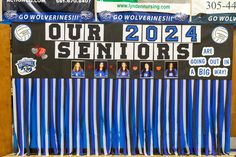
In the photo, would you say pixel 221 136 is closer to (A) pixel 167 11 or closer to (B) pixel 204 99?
(B) pixel 204 99

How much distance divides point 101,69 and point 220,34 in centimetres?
207

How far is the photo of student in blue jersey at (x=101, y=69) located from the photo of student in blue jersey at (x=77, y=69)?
23 cm

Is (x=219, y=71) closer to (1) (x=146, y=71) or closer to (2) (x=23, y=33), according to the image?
(1) (x=146, y=71)

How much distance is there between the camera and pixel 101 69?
650 cm

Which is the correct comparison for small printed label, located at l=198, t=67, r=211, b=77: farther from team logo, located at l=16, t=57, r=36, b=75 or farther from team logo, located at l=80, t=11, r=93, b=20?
team logo, located at l=16, t=57, r=36, b=75

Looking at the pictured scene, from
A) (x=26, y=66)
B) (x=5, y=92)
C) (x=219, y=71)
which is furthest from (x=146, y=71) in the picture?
(x=5, y=92)

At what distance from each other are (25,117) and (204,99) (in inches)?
119

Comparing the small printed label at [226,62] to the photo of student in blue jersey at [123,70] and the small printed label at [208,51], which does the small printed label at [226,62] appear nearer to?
the small printed label at [208,51]

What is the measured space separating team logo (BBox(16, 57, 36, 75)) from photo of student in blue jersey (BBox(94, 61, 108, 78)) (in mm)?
1021

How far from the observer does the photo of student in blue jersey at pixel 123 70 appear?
256 inches

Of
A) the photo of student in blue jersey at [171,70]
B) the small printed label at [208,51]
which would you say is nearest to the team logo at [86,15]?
the photo of student in blue jersey at [171,70]

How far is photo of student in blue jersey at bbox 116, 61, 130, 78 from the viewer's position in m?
6.49

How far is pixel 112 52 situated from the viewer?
6.48 metres

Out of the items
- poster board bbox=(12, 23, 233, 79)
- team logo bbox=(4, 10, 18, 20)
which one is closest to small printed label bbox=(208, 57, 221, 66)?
poster board bbox=(12, 23, 233, 79)
